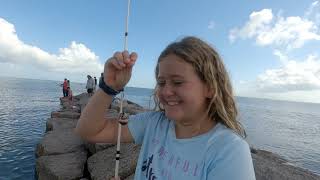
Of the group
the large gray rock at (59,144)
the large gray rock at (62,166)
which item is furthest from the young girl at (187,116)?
the large gray rock at (59,144)

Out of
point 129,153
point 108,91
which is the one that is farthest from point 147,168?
point 129,153

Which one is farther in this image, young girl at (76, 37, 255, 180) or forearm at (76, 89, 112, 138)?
forearm at (76, 89, 112, 138)

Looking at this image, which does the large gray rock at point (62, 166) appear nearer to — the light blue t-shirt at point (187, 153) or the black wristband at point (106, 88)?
the light blue t-shirt at point (187, 153)

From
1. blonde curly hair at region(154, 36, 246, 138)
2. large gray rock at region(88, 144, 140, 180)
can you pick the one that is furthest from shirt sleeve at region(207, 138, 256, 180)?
large gray rock at region(88, 144, 140, 180)

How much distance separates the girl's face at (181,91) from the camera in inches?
87.1

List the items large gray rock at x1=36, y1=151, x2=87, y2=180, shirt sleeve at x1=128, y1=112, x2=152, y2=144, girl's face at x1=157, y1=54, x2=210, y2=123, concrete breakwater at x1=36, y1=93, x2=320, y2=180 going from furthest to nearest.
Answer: large gray rock at x1=36, y1=151, x2=87, y2=180, concrete breakwater at x1=36, y1=93, x2=320, y2=180, shirt sleeve at x1=128, y1=112, x2=152, y2=144, girl's face at x1=157, y1=54, x2=210, y2=123

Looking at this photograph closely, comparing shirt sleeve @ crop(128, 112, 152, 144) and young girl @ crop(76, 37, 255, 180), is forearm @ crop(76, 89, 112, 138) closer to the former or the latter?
young girl @ crop(76, 37, 255, 180)

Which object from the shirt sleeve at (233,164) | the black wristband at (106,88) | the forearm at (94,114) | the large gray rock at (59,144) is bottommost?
the large gray rock at (59,144)

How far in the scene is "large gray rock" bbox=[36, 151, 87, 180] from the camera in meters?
8.00

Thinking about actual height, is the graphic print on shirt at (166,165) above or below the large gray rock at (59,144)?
above

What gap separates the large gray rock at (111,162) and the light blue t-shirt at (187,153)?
4.46 m

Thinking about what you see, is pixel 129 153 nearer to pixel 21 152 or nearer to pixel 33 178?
pixel 33 178

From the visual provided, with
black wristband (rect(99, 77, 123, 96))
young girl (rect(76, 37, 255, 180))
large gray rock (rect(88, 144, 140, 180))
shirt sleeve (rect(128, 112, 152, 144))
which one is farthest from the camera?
large gray rock (rect(88, 144, 140, 180))

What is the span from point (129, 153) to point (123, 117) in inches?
196
